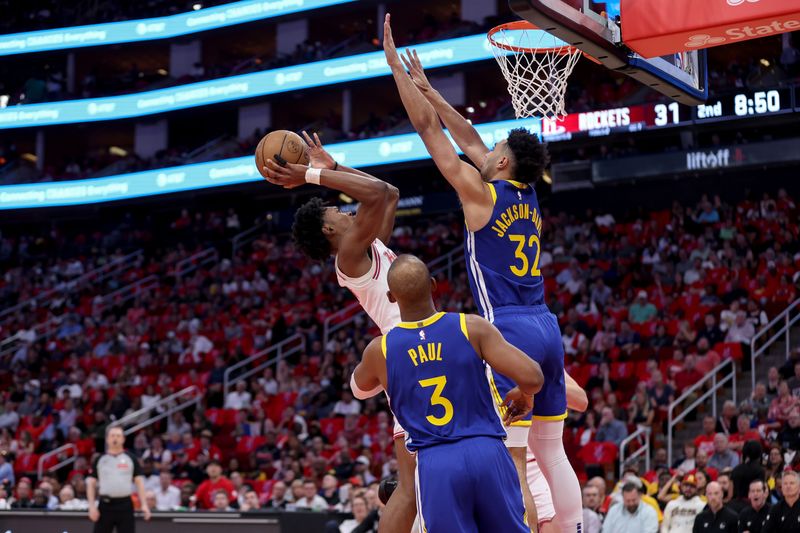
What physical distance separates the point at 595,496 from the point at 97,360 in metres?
15.1

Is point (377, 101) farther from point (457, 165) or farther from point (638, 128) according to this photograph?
point (457, 165)

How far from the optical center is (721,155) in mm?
19922

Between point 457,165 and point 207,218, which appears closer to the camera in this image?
point 457,165

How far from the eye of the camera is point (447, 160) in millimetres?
5750

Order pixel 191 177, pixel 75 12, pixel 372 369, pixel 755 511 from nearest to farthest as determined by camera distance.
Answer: pixel 372 369 → pixel 755 511 → pixel 191 177 → pixel 75 12

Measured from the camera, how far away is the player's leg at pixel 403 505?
5586mm

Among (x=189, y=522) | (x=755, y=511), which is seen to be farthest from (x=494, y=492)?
(x=189, y=522)

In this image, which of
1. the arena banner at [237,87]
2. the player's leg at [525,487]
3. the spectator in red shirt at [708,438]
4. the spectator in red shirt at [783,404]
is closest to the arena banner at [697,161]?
the arena banner at [237,87]

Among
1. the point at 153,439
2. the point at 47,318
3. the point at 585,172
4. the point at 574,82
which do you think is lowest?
the point at 153,439

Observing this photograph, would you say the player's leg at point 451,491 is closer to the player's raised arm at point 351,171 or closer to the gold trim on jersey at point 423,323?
the gold trim on jersey at point 423,323

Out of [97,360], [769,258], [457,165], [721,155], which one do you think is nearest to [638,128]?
[721,155]

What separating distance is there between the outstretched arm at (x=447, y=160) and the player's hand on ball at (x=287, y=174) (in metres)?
0.75

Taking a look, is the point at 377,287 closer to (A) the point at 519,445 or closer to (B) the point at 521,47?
(A) the point at 519,445

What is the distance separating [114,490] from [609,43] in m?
8.04
